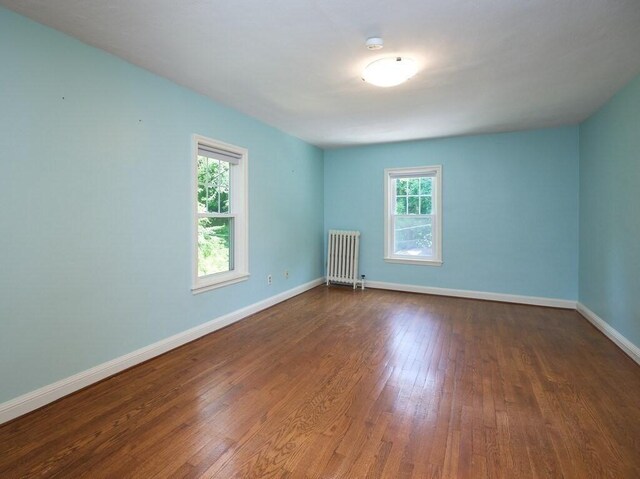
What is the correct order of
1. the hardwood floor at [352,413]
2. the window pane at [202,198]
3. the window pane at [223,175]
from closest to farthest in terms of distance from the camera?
the hardwood floor at [352,413], the window pane at [202,198], the window pane at [223,175]

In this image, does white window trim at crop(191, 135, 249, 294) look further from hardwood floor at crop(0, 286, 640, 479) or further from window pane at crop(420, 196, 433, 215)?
window pane at crop(420, 196, 433, 215)

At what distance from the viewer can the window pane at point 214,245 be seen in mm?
3500

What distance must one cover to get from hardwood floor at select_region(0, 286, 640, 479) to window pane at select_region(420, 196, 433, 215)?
2.33 m

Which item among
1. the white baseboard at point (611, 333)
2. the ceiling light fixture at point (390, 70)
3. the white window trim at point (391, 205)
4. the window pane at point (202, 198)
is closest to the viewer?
the ceiling light fixture at point (390, 70)

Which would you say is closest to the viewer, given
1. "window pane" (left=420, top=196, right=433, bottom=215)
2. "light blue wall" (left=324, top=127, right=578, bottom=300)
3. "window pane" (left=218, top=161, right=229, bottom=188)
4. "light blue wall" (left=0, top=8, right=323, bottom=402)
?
"light blue wall" (left=0, top=8, right=323, bottom=402)

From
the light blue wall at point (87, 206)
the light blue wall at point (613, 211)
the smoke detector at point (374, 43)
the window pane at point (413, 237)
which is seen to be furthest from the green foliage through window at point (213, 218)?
the light blue wall at point (613, 211)

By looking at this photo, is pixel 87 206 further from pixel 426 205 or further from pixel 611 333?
pixel 611 333

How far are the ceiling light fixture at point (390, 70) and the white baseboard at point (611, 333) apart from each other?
9.82ft

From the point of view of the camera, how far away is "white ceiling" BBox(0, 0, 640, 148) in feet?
6.31

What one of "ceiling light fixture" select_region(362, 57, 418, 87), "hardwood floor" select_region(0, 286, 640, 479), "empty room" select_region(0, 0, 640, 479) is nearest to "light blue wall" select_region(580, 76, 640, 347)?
"empty room" select_region(0, 0, 640, 479)

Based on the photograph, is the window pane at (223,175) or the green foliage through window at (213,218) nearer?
the green foliage through window at (213,218)

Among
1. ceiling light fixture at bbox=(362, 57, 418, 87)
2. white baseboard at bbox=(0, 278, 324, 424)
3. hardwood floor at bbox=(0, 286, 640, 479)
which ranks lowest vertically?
hardwood floor at bbox=(0, 286, 640, 479)

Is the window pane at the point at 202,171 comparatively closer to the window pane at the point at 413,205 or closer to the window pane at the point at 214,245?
the window pane at the point at 214,245

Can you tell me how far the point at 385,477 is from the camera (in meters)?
1.55
